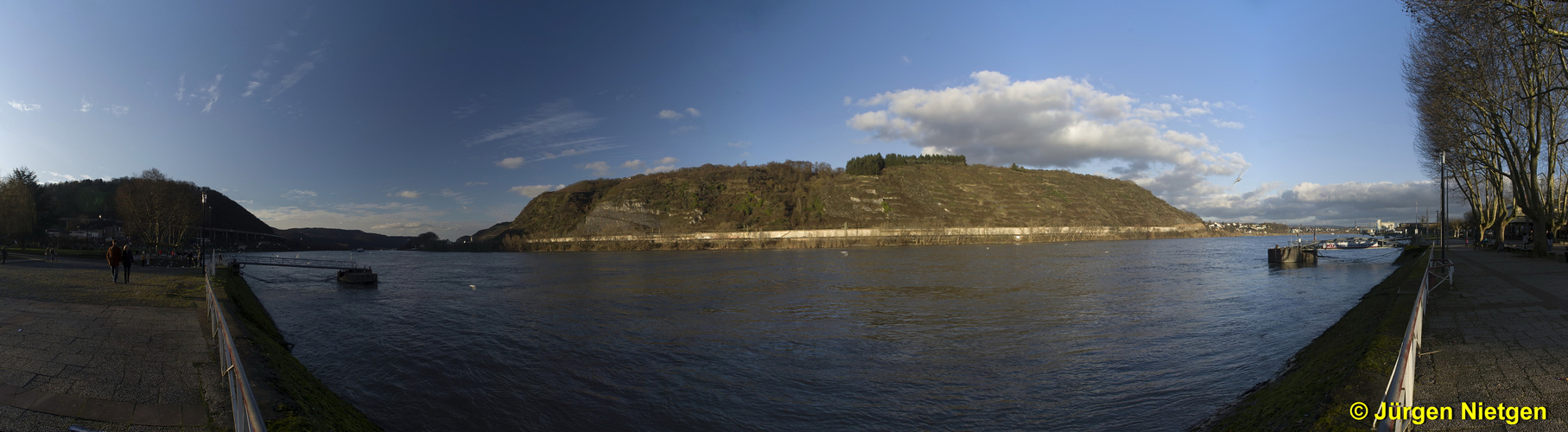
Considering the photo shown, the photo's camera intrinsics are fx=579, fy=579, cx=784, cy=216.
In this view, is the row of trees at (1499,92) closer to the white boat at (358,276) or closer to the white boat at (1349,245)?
the white boat at (1349,245)

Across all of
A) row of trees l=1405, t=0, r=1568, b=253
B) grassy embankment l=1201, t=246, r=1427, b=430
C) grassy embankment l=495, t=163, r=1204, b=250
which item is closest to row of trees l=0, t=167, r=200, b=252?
grassy embankment l=495, t=163, r=1204, b=250

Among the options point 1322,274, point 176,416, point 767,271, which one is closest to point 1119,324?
point 176,416

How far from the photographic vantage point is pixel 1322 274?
33.8 meters

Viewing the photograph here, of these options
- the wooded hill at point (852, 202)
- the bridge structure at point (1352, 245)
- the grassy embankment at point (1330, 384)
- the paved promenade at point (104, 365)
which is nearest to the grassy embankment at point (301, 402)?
the paved promenade at point (104, 365)

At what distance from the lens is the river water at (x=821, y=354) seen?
9.86 m

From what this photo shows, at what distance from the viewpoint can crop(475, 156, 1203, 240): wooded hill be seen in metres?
125

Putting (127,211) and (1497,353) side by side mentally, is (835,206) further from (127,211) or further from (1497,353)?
(1497,353)

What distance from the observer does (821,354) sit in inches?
561

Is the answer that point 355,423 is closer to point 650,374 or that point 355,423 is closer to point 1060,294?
point 650,374

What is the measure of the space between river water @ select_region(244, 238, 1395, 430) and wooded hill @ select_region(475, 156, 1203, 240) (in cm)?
9570

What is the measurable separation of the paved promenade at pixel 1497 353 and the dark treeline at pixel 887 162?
129087 mm

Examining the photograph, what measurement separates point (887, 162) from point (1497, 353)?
149 meters

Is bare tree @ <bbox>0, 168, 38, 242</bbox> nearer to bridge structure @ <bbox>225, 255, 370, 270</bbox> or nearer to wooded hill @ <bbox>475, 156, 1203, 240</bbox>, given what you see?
bridge structure @ <bbox>225, 255, 370, 270</bbox>

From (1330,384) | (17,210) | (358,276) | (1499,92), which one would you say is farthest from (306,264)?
(1499,92)
